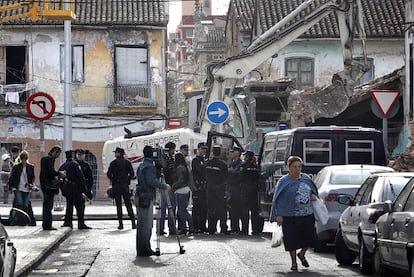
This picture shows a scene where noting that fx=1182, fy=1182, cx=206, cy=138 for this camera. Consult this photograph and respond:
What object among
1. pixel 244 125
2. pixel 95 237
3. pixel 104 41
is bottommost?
pixel 95 237

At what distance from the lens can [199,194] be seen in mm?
26094

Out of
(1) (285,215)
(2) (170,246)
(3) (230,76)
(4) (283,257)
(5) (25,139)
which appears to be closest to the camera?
(1) (285,215)

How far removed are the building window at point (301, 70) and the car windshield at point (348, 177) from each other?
112 ft

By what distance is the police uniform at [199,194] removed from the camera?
25.9 meters

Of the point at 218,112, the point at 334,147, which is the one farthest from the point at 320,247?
the point at 218,112

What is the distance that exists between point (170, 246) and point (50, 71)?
29307 mm

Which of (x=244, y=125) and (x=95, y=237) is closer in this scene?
(x=95, y=237)

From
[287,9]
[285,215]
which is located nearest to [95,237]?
[285,215]

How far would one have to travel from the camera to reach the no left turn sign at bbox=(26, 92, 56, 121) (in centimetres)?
2797

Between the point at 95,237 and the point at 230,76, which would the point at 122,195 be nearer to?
the point at 95,237

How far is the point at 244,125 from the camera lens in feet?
113

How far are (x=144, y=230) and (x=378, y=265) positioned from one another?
17.4 feet

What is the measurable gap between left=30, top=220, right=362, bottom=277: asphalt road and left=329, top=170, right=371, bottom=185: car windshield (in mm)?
1266

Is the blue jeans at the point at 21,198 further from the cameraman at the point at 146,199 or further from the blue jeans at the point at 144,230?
the blue jeans at the point at 144,230
